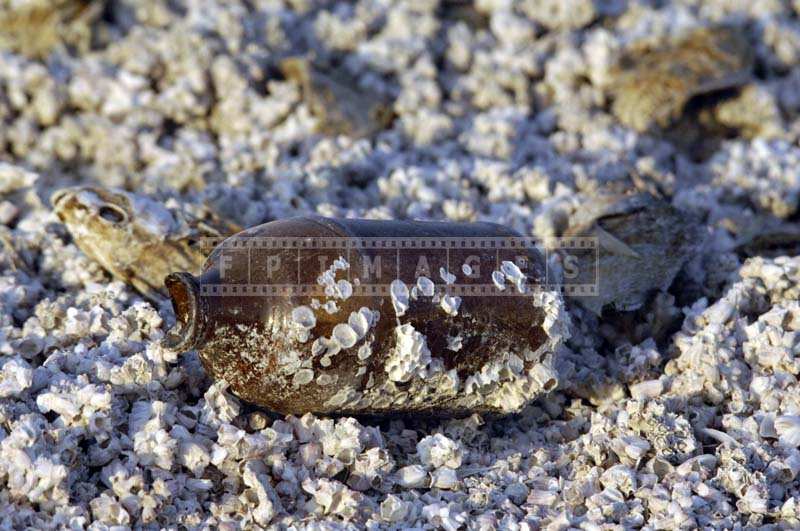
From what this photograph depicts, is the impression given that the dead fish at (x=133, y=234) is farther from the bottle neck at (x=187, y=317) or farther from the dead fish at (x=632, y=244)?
the dead fish at (x=632, y=244)

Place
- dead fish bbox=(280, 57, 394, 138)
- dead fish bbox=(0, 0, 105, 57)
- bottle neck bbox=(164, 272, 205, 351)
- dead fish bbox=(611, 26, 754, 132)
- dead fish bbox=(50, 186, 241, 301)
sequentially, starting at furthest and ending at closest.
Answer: dead fish bbox=(0, 0, 105, 57), dead fish bbox=(611, 26, 754, 132), dead fish bbox=(280, 57, 394, 138), dead fish bbox=(50, 186, 241, 301), bottle neck bbox=(164, 272, 205, 351)

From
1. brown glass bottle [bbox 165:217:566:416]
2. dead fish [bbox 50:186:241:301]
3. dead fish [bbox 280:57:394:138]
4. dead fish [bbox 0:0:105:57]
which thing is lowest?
brown glass bottle [bbox 165:217:566:416]

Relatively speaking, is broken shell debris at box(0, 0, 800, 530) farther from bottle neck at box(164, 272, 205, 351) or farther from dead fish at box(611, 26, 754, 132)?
bottle neck at box(164, 272, 205, 351)

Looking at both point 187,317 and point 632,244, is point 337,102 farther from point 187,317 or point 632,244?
point 187,317

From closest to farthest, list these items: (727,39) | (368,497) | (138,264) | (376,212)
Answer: (368,497)
(138,264)
(376,212)
(727,39)

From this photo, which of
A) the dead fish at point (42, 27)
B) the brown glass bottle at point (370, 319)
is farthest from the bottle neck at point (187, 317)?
the dead fish at point (42, 27)

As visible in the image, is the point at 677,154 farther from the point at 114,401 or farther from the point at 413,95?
the point at 114,401

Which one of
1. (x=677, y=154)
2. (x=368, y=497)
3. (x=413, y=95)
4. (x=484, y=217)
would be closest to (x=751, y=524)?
(x=368, y=497)

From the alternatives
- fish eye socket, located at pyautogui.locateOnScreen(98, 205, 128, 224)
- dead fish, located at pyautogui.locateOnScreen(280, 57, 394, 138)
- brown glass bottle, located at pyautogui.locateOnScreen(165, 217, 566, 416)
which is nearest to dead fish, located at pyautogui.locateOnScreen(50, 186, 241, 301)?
fish eye socket, located at pyautogui.locateOnScreen(98, 205, 128, 224)
